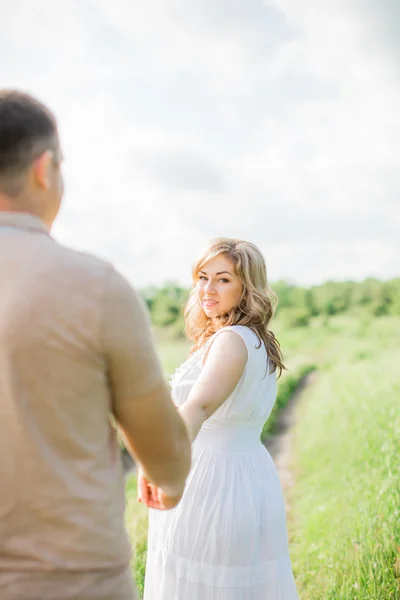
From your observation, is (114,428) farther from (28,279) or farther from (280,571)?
(280,571)

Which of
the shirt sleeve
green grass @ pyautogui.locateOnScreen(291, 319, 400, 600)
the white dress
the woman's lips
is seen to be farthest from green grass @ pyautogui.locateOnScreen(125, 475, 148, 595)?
the shirt sleeve

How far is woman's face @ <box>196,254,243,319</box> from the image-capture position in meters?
2.82

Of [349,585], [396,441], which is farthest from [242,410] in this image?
[396,441]

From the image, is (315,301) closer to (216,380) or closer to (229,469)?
(229,469)

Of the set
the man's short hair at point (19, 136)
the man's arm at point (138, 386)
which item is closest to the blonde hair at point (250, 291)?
the man's arm at point (138, 386)

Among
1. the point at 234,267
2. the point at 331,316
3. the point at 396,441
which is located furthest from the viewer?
the point at 331,316

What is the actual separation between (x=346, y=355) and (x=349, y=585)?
2079 centimetres

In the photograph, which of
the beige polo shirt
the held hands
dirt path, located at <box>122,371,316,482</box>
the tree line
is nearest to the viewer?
the beige polo shirt

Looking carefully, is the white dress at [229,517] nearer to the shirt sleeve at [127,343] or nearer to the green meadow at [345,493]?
the green meadow at [345,493]

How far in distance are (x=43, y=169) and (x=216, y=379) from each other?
1.25 meters

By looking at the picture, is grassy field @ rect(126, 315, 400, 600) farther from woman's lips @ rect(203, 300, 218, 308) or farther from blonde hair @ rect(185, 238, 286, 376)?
woman's lips @ rect(203, 300, 218, 308)

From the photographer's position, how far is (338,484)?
733cm

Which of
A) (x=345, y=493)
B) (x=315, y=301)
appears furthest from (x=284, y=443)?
(x=315, y=301)

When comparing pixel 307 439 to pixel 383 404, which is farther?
pixel 307 439
